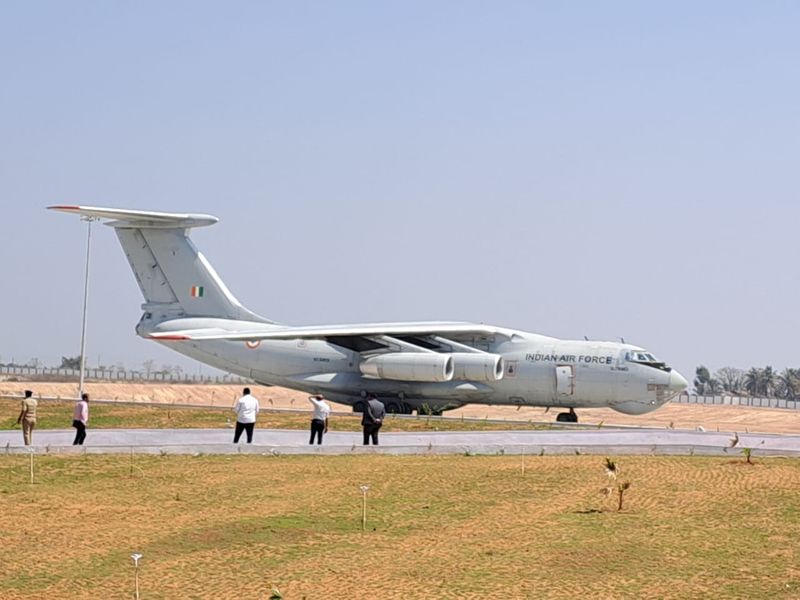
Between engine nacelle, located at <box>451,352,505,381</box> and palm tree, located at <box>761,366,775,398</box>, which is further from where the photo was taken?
palm tree, located at <box>761,366,775,398</box>

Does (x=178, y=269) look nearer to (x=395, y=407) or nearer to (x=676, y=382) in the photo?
(x=395, y=407)

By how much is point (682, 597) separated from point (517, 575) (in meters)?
1.71

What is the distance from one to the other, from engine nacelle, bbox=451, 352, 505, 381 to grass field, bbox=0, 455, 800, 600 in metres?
14.9

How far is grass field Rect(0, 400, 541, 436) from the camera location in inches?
1173

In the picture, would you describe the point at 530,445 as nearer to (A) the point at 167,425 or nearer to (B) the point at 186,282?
(A) the point at 167,425

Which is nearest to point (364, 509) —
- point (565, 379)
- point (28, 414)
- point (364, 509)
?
point (364, 509)

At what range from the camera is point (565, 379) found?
116ft

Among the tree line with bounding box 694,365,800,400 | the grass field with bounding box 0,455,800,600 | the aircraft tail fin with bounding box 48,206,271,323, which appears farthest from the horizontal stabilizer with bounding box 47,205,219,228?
the tree line with bounding box 694,365,800,400

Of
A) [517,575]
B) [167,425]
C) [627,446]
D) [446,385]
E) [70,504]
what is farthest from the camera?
[446,385]

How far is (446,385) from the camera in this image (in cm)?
3675

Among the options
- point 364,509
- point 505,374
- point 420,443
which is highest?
point 505,374

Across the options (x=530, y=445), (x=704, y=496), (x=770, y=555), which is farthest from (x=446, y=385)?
(x=770, y=555)

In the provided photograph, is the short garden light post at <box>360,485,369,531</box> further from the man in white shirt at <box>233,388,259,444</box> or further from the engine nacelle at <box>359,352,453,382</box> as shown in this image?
the engine nacelle at <box>359,352,453,382</box>

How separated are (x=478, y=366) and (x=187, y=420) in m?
8.87
